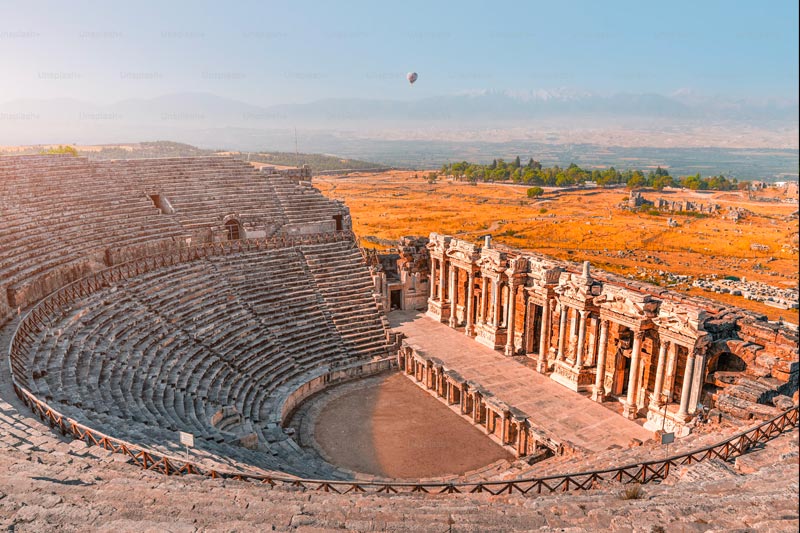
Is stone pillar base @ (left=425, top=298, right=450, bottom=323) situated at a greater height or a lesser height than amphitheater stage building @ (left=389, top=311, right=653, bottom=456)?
greater

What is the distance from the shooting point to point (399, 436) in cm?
2345

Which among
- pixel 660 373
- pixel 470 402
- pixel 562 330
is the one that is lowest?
pixel 470 402

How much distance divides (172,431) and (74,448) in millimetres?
3642

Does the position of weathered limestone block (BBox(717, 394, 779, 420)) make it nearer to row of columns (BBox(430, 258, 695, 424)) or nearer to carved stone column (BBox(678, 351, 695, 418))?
carved stone column (BBox(678, 351, 695, 418))

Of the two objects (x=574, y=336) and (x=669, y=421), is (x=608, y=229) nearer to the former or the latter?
(x=574, y=336)

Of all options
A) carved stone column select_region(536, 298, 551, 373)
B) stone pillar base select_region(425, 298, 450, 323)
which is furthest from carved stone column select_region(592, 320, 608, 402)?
stone pillar base select_region(425, 298, 450, 323)

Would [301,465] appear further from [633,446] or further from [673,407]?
[673,407]

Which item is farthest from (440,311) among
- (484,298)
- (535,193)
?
(535,193)

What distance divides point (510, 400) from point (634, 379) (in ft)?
17.1

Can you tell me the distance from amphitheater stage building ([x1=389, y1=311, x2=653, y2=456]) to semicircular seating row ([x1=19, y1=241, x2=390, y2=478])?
331 centimetres

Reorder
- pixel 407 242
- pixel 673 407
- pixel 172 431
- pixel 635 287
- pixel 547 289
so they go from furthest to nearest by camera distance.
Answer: pixel 407 242, pixel 547 289, pixel 635 287, pixel 673 407, pixel 172 431

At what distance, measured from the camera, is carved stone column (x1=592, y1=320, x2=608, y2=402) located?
24.7 meters

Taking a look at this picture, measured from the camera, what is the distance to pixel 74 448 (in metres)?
12.9

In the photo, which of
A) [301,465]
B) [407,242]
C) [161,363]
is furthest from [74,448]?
[407,242]
